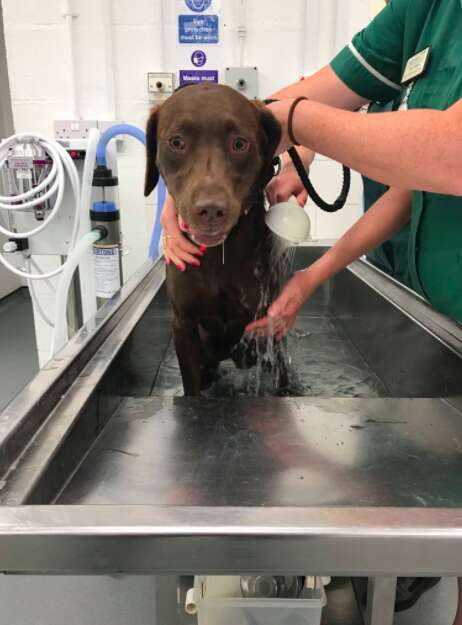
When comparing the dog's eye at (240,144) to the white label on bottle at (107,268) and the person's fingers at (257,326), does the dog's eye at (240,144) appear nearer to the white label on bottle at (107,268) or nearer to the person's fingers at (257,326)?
the person's fingers at (257,326)

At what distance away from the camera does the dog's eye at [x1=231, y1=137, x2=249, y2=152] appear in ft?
3.14

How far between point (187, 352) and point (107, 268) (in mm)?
714

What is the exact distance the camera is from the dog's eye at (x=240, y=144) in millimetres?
957

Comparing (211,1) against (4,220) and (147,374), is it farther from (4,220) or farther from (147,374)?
(147,374)

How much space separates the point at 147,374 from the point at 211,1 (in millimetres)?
1905

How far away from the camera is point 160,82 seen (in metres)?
2.40

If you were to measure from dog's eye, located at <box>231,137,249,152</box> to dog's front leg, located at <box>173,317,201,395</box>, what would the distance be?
0.40m

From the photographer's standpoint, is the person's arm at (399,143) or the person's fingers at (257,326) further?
the person's fingers at (257,326)

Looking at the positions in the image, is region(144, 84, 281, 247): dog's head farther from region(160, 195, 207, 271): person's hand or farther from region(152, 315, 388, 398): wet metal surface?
region(152, 315, 388, 398): wet metal surface

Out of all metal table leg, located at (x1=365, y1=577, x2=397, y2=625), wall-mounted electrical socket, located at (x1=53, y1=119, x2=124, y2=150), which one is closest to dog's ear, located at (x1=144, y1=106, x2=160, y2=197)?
metal table leg, located at (x1=365, y1=577, x2=397, y2=625)

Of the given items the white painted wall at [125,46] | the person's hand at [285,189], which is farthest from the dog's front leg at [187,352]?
the white painted wall at [125,46]

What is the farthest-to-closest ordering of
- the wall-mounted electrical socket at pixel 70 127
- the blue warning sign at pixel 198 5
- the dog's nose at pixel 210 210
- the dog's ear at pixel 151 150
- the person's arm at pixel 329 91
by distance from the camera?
the wall-mounted electrical socket at pixel 70 127, the blue warning sign at pixel 198 5, the person's arm at pixel 329 91, the dog's ear at pixel 151 150, the dog's nose at pixel 210 210

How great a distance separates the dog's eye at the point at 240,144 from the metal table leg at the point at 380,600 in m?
0.73

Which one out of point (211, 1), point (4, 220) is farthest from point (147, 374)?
point (211, 1)
